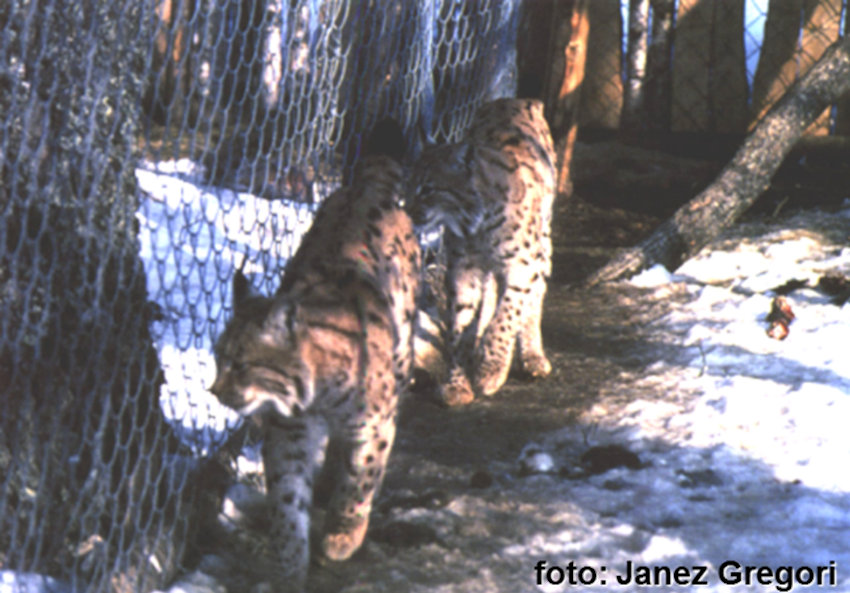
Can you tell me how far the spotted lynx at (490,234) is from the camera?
454cm

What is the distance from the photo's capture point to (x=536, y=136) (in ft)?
16.2

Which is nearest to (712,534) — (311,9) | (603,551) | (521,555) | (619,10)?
(603,551)

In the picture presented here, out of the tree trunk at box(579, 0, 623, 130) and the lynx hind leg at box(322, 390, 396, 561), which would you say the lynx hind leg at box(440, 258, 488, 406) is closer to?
the lynx hind leg at box(322, 390, 396, 561)

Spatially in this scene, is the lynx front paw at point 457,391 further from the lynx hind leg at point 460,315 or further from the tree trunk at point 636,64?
the tree trunk at point 636,64

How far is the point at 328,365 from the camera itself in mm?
3020

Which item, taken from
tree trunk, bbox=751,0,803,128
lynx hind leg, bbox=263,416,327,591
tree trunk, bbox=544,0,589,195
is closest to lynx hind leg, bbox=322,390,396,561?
lynx hind leg, bbox=263,416,327,591

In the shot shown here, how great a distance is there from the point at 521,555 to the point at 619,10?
5.54 metres

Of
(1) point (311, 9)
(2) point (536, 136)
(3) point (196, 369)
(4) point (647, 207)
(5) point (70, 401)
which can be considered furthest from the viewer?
(4) point (647, 207)

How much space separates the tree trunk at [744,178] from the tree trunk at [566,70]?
126 cm

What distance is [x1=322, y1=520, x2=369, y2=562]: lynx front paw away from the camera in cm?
336

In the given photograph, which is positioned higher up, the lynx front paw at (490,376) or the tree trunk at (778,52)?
the tree trunk at (778,52)

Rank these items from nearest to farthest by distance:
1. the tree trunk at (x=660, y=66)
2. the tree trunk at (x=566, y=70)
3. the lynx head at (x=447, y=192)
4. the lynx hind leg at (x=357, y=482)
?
the lynx hind leg at (x=357, y=482) → the lynx head at (x=447, y=192) → the tree trunk at (x=566, y=70) → the tree trunk at (x=660, y=66)

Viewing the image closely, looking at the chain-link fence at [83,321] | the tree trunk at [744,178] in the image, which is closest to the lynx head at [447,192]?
the chain-link fence at [83,321]

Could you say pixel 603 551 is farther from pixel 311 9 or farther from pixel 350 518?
pixel 311 9
